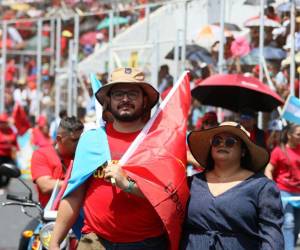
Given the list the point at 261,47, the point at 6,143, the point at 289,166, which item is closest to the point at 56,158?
the point at 289,166

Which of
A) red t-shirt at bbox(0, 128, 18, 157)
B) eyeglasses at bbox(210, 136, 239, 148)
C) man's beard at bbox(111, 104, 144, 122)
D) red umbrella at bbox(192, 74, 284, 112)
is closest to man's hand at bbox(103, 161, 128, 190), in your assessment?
man's beard at bbox(111, 104, 144, 122)

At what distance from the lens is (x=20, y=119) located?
18984 mm

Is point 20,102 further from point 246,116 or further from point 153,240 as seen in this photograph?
point 153,240

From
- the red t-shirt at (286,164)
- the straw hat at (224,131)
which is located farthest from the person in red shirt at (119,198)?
the red t-shirt at (286,164)

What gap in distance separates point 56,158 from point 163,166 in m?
2.41

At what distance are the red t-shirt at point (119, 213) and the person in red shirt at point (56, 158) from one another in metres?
1.93

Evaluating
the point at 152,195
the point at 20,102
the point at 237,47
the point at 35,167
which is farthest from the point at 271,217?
the point at 20,102

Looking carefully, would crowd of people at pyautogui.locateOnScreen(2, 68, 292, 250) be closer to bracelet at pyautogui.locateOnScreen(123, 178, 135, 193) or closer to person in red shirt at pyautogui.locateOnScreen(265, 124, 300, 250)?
bracelet at pyautogui.locateOnScreen(123, 178, 135, 193)

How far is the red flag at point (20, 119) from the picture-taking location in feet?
61.8

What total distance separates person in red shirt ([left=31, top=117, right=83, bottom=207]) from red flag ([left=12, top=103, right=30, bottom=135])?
11.7m

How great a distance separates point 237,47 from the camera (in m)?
12.6

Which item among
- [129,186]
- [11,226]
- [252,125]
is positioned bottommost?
[11,226]

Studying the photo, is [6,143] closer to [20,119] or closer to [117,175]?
[20,119]

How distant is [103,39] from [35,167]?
11.4 metres
